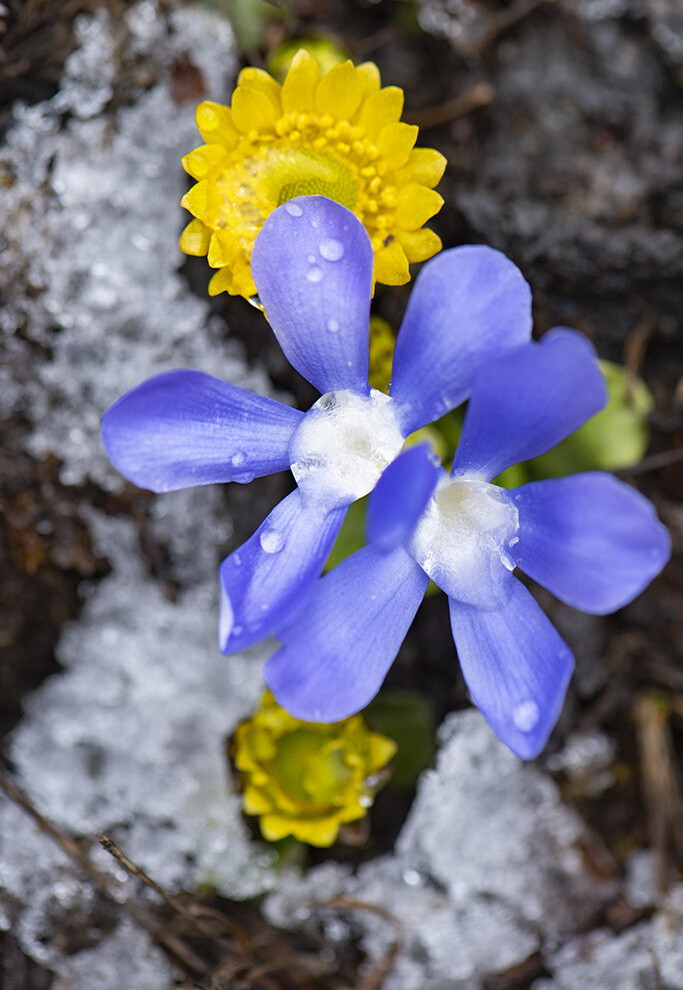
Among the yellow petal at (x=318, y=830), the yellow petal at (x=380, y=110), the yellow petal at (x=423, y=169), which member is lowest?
the yellow petal at (x=318, y=830)

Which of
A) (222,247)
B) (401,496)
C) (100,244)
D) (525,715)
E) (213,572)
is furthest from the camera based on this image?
(213,572)

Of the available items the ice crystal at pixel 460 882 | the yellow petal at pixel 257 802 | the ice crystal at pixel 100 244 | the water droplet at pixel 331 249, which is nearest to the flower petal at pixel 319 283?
the water droplet at pixel 331 249

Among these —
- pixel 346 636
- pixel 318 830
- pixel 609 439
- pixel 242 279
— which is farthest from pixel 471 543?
pixel 609 439

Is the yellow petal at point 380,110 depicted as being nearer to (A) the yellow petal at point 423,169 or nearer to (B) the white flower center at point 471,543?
(A) the yellow petal at point 423,169

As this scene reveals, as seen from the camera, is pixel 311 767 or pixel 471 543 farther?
pixel 311 767

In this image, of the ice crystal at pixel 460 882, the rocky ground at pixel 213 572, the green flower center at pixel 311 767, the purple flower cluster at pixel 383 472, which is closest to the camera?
the purple flower cluster at pixel 383 472

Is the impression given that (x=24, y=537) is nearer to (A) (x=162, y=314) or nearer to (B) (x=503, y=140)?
(A) (x=162, y=314)

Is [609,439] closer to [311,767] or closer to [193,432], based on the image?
[311,767]
